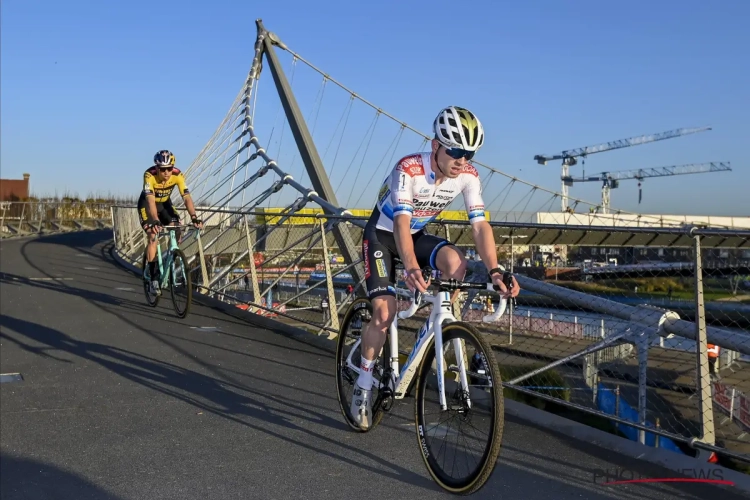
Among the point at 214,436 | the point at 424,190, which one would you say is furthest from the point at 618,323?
the point at 214,436

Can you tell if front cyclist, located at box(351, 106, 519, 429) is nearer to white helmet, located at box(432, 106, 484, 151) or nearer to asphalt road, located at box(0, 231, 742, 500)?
white helmet, located at box(432, 106, 484, 151)

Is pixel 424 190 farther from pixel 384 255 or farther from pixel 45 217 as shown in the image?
pixel 45 217

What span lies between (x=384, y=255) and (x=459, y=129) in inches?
37.8

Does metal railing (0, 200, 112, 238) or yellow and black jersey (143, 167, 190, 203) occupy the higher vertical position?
metal railing (0, 200, 112, 238)

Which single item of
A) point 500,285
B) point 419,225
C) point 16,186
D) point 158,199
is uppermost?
point 16,186

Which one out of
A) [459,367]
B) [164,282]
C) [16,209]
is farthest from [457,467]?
[16,209]

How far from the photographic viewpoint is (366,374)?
466 centimetres

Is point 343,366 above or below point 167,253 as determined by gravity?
below

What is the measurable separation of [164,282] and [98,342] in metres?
2.16

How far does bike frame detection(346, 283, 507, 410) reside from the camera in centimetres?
369

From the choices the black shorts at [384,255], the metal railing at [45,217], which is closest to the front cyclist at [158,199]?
the black shorts at [384,255]

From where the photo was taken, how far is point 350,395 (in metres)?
5.04

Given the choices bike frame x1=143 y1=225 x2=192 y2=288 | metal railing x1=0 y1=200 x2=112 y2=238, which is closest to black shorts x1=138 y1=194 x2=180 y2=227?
bike frame x1=143 y1=225 x2=192 y2=288

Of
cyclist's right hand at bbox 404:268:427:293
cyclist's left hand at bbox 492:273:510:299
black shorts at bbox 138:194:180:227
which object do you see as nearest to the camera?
cyclist's left hand at bbox 492:273:510:299
